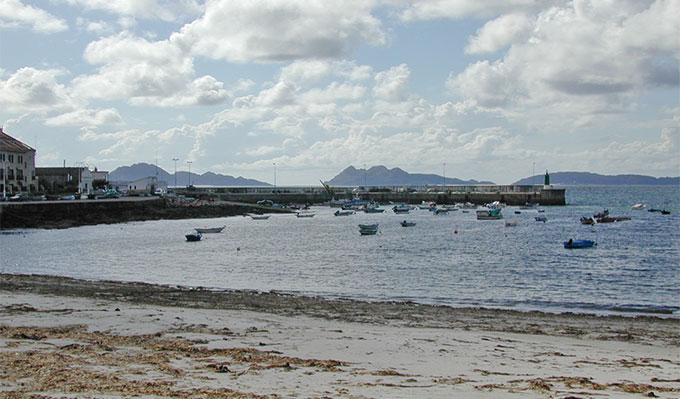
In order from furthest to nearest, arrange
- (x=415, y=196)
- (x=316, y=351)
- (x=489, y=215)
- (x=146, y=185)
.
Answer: (x=415, y=196) → (x=146, y=185) → (x=489, y=215) → (x=316, y=351)

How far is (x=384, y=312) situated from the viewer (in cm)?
2256

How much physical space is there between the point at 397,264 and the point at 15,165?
258ft

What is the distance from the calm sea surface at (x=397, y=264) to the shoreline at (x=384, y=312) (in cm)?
255

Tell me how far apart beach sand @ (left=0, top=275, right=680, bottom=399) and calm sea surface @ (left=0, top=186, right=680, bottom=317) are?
5886 millimetres

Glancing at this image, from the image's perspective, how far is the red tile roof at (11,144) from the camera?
91725 mm

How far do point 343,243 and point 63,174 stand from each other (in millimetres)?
86669

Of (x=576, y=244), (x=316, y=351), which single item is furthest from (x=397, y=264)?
(x=316, y=351)

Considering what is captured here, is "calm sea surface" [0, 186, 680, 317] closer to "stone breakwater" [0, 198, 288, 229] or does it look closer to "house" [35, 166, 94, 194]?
"stone breakwater" [0, 198, 288, 229]

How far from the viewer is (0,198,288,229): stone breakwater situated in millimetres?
69812

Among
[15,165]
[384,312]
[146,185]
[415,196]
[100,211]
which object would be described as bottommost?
[384,312]

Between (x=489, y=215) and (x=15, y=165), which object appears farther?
(x=489, y=215)

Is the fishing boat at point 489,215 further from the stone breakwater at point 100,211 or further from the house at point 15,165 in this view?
the house at point 15,165

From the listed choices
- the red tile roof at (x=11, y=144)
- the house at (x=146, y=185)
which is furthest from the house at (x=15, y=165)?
the house at (x=146, y=185)

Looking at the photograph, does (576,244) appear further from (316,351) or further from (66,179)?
(66,179)
